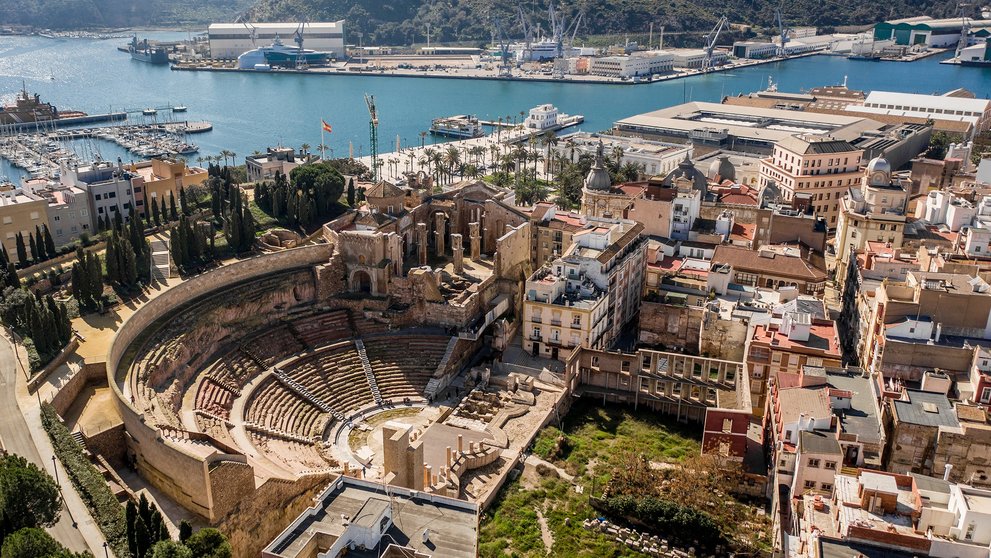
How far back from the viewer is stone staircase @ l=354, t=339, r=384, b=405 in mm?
58772

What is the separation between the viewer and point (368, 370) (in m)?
60.8

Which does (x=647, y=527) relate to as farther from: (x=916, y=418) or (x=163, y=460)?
(x=163, y=460)

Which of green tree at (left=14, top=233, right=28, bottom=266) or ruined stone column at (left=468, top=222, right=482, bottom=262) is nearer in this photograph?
green tree at (left=14, top=233, right=28, bottom=266)

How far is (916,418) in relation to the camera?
1740 inches

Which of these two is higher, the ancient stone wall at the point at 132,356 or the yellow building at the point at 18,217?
the yellow building at the point at 18,217

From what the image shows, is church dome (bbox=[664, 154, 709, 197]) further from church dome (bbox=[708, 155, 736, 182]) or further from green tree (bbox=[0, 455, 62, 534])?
green tree (bbox=[0, 455, 62, 534])

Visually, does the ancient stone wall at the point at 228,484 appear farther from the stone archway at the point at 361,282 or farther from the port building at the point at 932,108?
the port building at the point at 932,108

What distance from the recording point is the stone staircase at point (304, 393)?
186ft

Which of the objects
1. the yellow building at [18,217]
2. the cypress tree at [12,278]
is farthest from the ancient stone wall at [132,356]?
the yellow building at [18,217]

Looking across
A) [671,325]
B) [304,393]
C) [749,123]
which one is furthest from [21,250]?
[749,123]

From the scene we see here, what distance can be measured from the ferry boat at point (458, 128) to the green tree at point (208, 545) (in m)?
130

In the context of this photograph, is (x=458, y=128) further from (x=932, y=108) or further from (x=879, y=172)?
(x=879, y=172)

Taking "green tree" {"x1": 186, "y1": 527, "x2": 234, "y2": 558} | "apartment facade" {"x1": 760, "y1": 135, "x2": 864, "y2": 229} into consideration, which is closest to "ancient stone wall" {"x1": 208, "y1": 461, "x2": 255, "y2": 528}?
"green tree" {"x1": 186, "y1": 527, "x2": 234, "y2": 558}

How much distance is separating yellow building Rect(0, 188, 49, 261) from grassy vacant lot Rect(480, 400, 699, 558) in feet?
168
